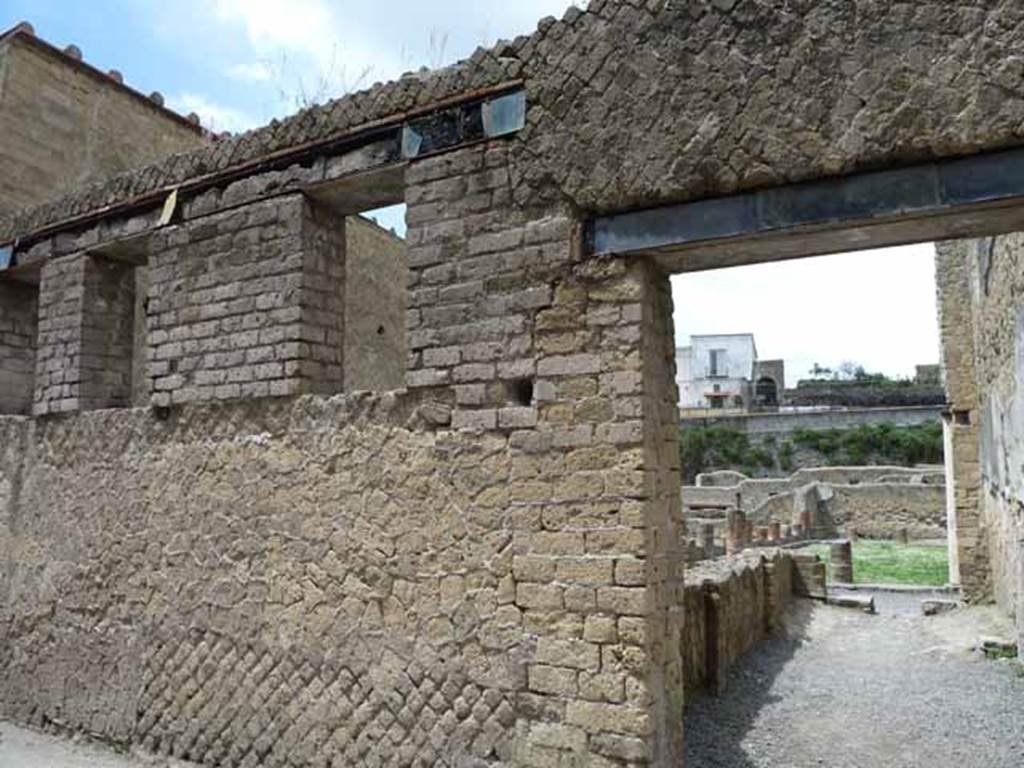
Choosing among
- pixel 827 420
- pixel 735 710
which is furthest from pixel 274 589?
pixel 827 420

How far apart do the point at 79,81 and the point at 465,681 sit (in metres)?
8.19

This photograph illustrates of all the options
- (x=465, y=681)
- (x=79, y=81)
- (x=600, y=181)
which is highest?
(x=79, y=81)

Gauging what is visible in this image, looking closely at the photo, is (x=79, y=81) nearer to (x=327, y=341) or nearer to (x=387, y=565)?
(x=327, y=341)

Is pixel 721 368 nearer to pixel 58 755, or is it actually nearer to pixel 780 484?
pixel 780 484

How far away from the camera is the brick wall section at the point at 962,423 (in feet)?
39.9

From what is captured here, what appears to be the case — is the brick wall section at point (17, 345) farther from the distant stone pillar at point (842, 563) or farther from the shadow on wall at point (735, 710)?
the distant stone pillar at point (842, 563)

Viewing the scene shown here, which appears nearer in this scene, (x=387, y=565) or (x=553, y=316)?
(x=553, y=316)

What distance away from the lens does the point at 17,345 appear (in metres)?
7.57

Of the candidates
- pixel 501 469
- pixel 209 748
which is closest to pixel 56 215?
pixel 209 748

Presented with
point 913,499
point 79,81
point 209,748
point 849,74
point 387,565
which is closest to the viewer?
point 849,74

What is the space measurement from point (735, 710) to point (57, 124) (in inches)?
349

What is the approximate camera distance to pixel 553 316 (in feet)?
13.8

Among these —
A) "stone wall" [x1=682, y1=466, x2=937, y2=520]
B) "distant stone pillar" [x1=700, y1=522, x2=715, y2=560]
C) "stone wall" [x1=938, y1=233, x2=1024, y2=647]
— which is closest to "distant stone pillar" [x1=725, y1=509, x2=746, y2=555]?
"distant stone pillar" [x1=700, y1=522, x2=715, y2=560]

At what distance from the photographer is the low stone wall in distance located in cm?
705
